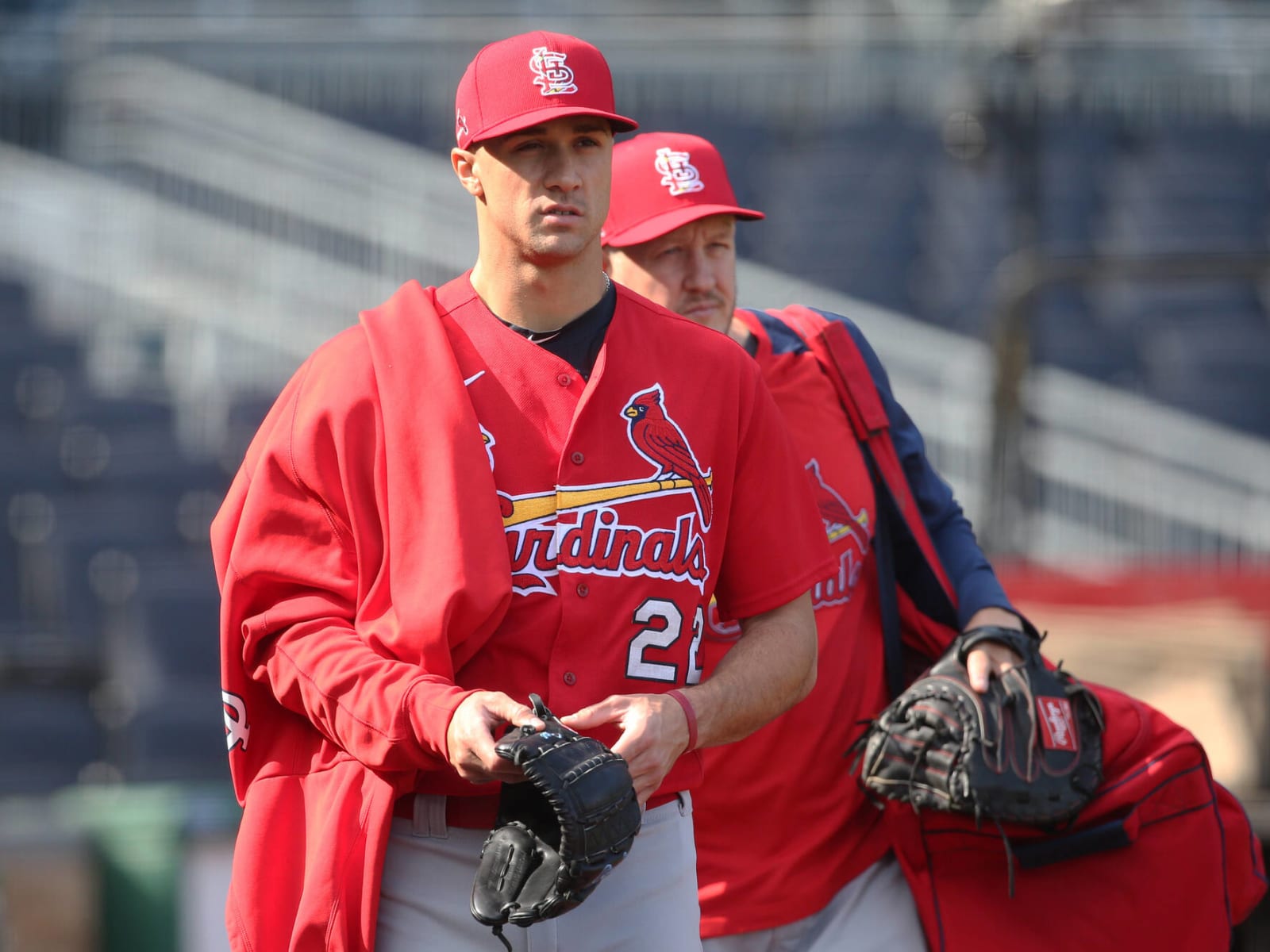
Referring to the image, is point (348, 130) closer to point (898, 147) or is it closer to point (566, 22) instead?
point (566, 22)

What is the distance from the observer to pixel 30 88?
12.5 meters

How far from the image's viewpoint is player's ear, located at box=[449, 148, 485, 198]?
2277mm

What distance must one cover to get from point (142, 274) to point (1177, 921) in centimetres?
903

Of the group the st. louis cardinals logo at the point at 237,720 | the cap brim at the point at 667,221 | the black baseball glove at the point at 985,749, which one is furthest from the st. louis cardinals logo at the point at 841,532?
the st. louis cardinals logo at the point at 237,720

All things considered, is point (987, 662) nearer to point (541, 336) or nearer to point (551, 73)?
point (541, 336)

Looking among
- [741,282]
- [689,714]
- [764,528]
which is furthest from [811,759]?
[741,282]

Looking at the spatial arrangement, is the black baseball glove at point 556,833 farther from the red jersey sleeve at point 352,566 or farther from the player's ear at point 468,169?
the player's ear at point 468,169

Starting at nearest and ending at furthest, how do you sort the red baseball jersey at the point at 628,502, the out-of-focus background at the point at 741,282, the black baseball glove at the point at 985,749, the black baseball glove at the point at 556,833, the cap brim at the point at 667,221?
the black baseball glove at the point at 556,833, the red baseball jersey at the point at 628,502, the black baseball glove at the point at 985,749, the cap brim at the point at 667,221, the out-of-focus background at the point at 741,282

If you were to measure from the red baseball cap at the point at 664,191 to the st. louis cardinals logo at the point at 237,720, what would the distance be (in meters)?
1.10

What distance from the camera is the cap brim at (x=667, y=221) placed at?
2.93 m

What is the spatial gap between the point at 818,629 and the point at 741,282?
7.36 metres

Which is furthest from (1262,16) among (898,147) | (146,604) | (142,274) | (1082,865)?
(1082,865)

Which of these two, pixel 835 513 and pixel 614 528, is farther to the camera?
pixel 835 513

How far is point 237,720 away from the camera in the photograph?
226 centimetres
